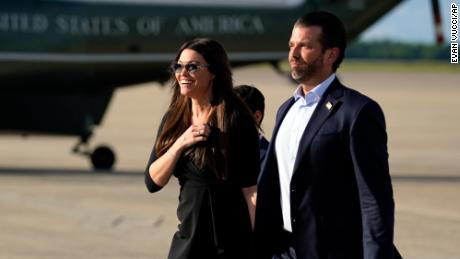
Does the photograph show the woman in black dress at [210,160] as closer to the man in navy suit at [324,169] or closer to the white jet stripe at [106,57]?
the man in navy suit at [324,169]

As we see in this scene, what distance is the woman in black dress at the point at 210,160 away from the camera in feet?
18.9

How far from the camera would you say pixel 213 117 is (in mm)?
5793

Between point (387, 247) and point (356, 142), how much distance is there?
432 millimetres

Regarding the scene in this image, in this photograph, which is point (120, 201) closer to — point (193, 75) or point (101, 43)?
point (101, 43)

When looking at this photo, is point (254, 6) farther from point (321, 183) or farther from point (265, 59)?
point (321, 183)

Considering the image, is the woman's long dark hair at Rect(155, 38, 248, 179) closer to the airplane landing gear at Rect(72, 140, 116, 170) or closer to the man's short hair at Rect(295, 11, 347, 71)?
the man's short hair at Rect(295, 11, 347, 71)

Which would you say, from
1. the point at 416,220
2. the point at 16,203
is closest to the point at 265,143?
the point at 416,220

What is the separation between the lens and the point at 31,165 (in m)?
21.8

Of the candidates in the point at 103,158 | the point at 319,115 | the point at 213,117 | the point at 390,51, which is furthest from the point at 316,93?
the point at 390,51

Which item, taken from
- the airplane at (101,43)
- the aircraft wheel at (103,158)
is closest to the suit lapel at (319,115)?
the airplane at (101,43)

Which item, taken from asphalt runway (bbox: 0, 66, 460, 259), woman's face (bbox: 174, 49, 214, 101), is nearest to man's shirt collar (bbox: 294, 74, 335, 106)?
woman's face (bbox: 174, 49, 214, 101)

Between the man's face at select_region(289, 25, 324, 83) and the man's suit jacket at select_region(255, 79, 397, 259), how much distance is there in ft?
0.39

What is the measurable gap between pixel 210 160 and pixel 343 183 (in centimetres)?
64

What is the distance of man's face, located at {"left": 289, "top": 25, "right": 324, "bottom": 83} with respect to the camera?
5.48 m
